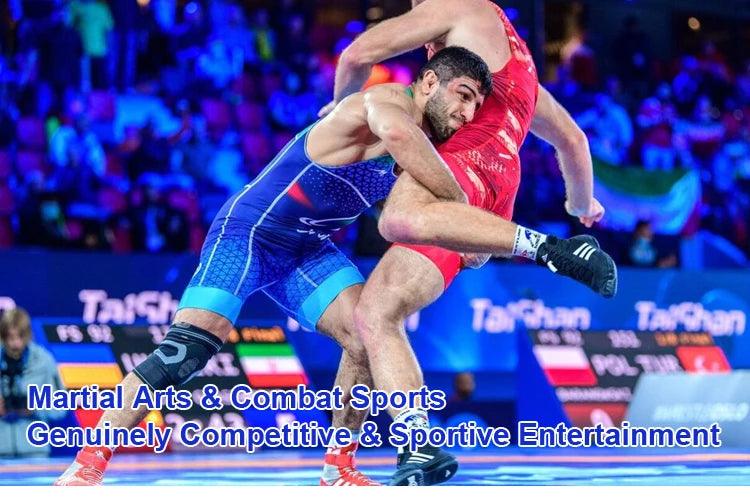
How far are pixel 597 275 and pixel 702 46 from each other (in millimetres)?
13709

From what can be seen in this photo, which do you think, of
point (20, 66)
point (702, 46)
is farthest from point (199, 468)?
point (702, 46)

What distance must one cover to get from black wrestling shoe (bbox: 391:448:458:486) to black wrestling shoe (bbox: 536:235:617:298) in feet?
2.09

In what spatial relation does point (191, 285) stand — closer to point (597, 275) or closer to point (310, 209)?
point (310, 209)

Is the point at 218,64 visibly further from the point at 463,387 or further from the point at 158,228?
the point at 463,387

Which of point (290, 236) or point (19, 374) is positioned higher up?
point (19, 374)

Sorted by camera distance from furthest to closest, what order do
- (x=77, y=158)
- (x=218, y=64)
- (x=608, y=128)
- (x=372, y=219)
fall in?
1. (x=608, y=128)
2. (x=218, y=64)
3. (x=77, y=158)
4. (x=372, y=219)

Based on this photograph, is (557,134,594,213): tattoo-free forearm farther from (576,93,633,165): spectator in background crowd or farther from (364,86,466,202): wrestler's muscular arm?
(576,93,633,165): spectator in background crowd

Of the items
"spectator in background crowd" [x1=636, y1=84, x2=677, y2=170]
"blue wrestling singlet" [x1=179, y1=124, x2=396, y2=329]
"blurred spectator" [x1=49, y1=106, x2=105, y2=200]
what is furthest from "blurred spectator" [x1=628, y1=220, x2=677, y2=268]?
"blue wrestling singlet" [x1=179, y1=124, x2=396, y2=329]

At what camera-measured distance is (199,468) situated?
5.10 m

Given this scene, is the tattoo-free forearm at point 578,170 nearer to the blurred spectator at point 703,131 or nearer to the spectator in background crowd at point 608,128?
the spectator in background crowd at point 608,128

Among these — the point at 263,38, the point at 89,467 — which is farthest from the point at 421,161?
the point at 263,38

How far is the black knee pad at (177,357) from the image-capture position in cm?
382

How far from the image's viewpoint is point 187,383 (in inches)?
264

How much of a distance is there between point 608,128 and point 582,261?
33.0ft
